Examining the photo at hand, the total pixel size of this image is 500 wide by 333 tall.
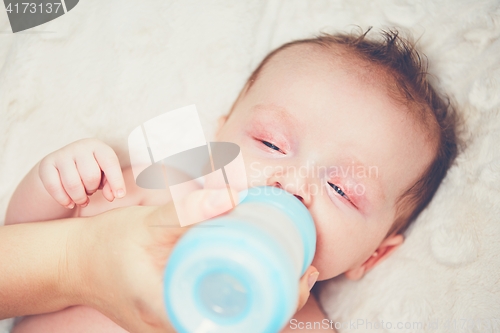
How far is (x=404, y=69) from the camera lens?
3.77ft

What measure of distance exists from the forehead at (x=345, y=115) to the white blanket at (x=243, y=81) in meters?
0.18

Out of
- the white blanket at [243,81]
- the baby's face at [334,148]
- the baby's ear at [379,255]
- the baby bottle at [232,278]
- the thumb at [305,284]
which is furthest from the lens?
the baby's ear at [379,255]

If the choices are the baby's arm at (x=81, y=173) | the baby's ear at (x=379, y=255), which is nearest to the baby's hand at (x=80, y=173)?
the baby's arm at (x=81, y=173)

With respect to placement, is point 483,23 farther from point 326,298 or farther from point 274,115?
point 326,298

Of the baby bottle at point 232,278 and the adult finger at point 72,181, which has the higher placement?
the baby bottle at point 232,278

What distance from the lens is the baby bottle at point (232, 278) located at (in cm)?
59

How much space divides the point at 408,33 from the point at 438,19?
0.30 feet

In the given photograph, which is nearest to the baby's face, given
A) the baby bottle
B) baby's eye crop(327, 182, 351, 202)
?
baby's eye crop(327, 182, 351, 202)

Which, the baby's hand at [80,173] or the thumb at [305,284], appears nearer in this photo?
the thumb at [305,284]

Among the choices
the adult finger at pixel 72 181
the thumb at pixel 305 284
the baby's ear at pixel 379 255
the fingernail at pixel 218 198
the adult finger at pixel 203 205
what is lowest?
the baby's ear at pixel 379 255

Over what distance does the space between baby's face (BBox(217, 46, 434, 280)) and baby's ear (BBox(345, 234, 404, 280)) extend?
7 centimetres

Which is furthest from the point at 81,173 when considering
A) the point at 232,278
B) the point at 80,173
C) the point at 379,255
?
the point at 379,255

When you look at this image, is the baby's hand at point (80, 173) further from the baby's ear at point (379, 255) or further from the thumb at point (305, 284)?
the baby's ear at point (379, 255)

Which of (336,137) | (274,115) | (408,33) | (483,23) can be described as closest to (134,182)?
(274,115)
